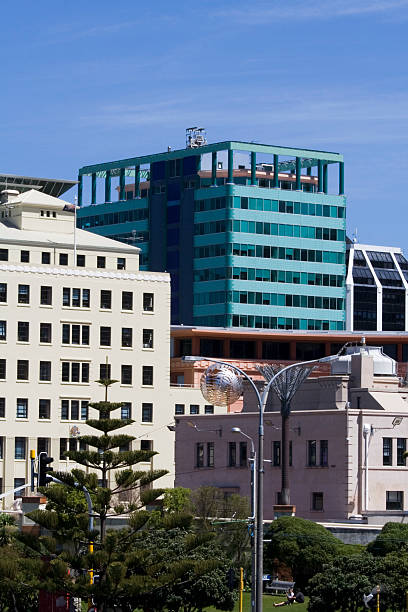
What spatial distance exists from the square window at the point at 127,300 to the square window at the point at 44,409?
1152 centimetres

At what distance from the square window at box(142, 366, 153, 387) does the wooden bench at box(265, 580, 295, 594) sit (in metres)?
57.3

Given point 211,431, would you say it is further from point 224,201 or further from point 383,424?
point 224,201

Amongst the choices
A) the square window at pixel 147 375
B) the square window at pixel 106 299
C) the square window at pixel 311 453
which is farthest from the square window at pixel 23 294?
the square window at pixel 311 453

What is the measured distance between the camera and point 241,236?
18188 centimetres

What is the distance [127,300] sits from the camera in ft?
447

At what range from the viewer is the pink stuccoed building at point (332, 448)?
312ft

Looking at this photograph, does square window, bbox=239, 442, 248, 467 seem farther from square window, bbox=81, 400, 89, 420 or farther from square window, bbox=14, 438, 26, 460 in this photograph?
square window, bbox=81, 400, 89, 420

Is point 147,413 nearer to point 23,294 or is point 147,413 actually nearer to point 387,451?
Result: point 23,294

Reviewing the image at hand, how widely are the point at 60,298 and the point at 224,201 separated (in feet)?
174

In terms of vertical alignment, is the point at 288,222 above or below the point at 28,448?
above

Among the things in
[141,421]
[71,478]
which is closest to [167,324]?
[141,421]

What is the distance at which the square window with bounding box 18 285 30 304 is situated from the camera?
130 metres

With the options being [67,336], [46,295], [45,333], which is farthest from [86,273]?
[45,333]

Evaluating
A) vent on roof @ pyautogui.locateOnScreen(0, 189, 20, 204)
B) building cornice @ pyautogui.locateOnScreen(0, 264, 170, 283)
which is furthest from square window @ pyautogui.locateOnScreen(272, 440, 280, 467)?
vent on roof @ pyautogui.locateOnScreen(0, 189, 20, 204)
